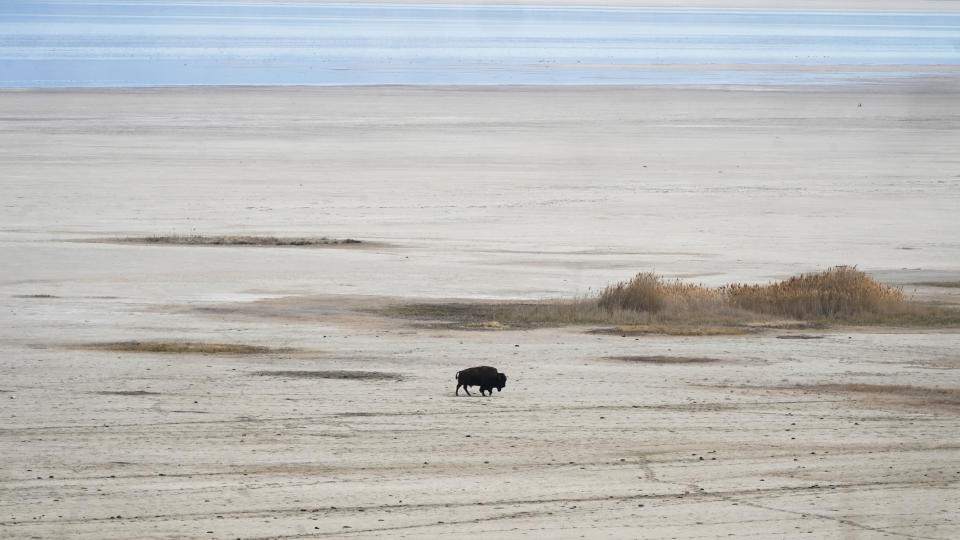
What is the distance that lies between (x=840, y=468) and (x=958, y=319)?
9849mm

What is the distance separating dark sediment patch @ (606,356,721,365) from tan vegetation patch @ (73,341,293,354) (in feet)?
12.2

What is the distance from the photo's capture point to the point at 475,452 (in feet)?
42.5

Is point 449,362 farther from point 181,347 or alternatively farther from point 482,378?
point 181,347

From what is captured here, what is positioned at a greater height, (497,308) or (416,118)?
(416,118)

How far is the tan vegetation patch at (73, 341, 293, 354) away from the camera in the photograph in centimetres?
1834

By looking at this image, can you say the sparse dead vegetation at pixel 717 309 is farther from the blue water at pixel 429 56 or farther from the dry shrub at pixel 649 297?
the blue water at pixel 429 56

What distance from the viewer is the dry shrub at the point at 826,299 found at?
22047 millimetres

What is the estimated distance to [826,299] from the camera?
870 inches

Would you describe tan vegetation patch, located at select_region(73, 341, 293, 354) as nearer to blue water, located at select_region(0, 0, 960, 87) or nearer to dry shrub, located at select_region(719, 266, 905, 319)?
dry shrub, located at select_region(719, 266, 905, 319)

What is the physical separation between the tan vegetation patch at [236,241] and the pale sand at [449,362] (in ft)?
2.97

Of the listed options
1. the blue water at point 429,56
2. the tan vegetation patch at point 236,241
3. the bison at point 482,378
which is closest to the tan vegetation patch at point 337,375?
the bison at point 482,378

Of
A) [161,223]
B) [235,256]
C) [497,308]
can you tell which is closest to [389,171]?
[161,223]

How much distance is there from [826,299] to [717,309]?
1475 mm

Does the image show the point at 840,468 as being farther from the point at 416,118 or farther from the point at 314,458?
the point at 416,118
